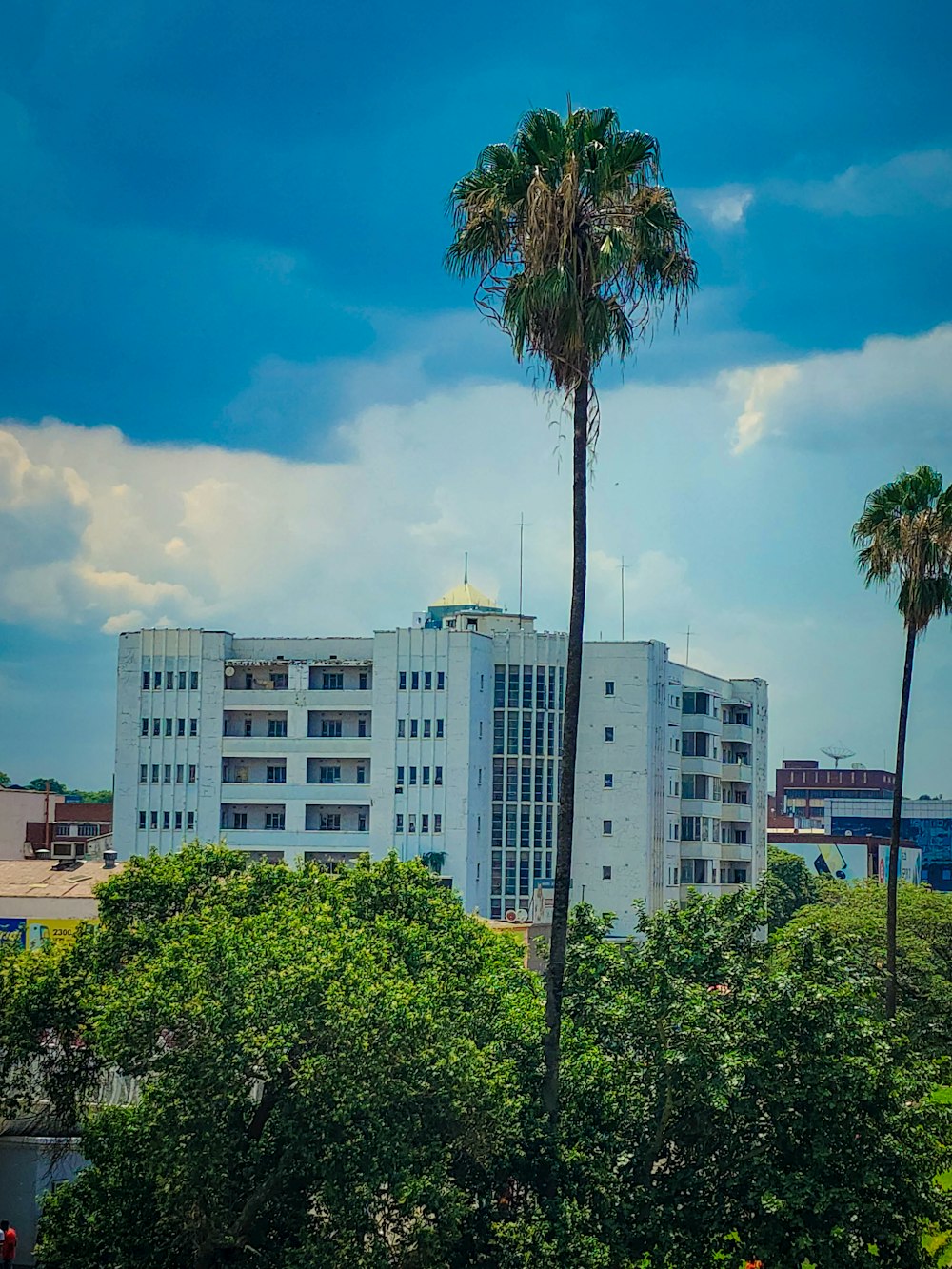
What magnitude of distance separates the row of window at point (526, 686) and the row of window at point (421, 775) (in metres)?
6.33

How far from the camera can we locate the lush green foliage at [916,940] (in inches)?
2093

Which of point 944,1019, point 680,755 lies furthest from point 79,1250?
point 680,755

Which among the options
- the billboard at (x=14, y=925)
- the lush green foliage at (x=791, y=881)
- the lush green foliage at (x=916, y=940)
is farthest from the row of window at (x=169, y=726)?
the lush green foliage at (x=791, y=881)

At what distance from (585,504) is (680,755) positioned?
85704mm

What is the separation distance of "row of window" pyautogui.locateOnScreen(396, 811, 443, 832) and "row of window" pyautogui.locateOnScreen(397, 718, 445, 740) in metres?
5.13

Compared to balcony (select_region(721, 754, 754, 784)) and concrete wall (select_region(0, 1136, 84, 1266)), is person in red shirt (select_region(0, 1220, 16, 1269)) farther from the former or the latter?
balcony (select_region(721, 754, 754, 784))

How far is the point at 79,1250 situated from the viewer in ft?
83.5

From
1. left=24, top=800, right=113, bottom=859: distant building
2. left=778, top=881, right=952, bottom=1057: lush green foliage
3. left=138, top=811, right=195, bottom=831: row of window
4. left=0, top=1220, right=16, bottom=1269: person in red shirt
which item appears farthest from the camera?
left=24, top=800, right=113, bottom=859: distant building

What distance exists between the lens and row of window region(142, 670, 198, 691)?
106 metres

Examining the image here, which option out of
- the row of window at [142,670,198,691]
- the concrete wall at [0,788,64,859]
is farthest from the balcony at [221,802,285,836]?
the concrete wall at [0,788,64,859]

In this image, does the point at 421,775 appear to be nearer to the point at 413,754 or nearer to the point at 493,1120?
the point at 413,754

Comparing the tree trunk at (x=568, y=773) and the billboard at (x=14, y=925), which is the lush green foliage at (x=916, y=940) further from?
the billboard at (x=14, y=925)

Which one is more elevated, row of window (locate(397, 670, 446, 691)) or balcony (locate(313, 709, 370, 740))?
row of window (locate(397, 670, 446, 691))

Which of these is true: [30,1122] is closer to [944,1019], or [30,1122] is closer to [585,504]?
[585,504]
